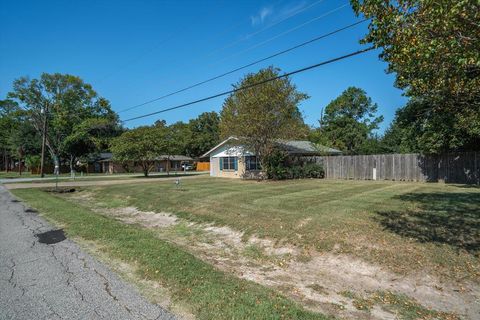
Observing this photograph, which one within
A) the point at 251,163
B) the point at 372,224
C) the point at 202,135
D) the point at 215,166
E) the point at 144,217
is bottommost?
the point at 144,217

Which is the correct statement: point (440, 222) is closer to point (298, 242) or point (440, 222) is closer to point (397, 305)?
point (298, 242)

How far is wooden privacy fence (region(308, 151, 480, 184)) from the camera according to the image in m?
19.2

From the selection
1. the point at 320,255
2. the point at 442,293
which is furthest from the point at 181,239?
the point at 442,293

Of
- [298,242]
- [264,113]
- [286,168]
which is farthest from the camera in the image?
[286,168]

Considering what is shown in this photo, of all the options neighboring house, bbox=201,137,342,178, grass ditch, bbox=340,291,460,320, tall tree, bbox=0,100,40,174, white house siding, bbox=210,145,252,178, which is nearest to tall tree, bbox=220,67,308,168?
neighboring house, bbox=201,137,342,178

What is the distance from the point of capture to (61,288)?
4719 mm

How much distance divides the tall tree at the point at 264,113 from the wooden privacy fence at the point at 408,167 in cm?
509

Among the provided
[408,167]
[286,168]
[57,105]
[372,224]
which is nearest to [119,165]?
[57,105]

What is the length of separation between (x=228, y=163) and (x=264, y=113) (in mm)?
10615

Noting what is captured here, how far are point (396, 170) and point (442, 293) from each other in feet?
64.7

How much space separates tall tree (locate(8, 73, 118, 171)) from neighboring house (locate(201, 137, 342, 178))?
27348 millimetres

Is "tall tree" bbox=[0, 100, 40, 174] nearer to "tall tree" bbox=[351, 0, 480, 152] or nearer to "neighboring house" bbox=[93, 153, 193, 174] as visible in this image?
"neighboring house" bbox=[93, 153, 193, 174]

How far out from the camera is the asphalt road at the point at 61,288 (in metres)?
3.96

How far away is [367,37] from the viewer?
23.8ft
